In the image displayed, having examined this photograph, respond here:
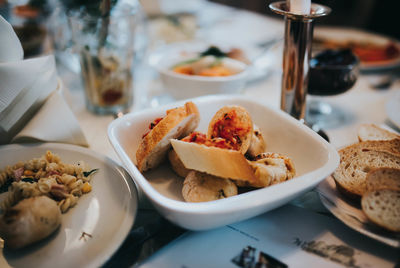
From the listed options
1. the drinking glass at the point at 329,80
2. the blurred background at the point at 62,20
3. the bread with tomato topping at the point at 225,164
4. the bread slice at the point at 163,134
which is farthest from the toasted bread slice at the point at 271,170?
the blurred background at the point at 62,20

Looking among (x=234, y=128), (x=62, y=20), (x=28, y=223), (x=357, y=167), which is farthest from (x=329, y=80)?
(x=62, y=20)

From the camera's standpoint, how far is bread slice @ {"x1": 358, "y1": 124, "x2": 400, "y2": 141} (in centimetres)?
111

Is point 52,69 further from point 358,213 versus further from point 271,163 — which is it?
point 358,213

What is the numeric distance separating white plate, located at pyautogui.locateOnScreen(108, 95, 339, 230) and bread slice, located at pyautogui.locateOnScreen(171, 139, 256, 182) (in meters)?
0.07

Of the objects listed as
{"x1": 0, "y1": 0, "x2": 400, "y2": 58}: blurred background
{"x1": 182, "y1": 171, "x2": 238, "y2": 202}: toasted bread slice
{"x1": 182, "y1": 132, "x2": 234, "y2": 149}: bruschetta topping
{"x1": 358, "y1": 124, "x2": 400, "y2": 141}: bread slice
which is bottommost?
{"x1": 358, "y1": 124, "x2": 400, "y2": 141}: bread slice

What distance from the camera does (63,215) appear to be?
785 millimetres

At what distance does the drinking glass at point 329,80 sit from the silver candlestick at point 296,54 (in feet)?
0.63

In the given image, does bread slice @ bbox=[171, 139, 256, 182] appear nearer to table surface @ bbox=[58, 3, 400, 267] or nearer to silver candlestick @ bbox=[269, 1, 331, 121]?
table surface @ bbox=[58, 3, 400, 267]

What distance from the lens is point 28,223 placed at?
26.5 inches

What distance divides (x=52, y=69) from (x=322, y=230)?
102cm

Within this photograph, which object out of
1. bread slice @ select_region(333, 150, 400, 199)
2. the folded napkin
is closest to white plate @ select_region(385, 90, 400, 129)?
bread slice @ select_region(333, 150, 400, 199)

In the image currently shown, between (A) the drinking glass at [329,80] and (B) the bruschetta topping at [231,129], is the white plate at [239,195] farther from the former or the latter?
(A) the drinking glass at [329,80]

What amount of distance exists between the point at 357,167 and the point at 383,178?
105mm

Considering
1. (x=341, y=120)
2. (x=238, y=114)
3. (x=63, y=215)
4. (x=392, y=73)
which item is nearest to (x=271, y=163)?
(x=238, y=114)
